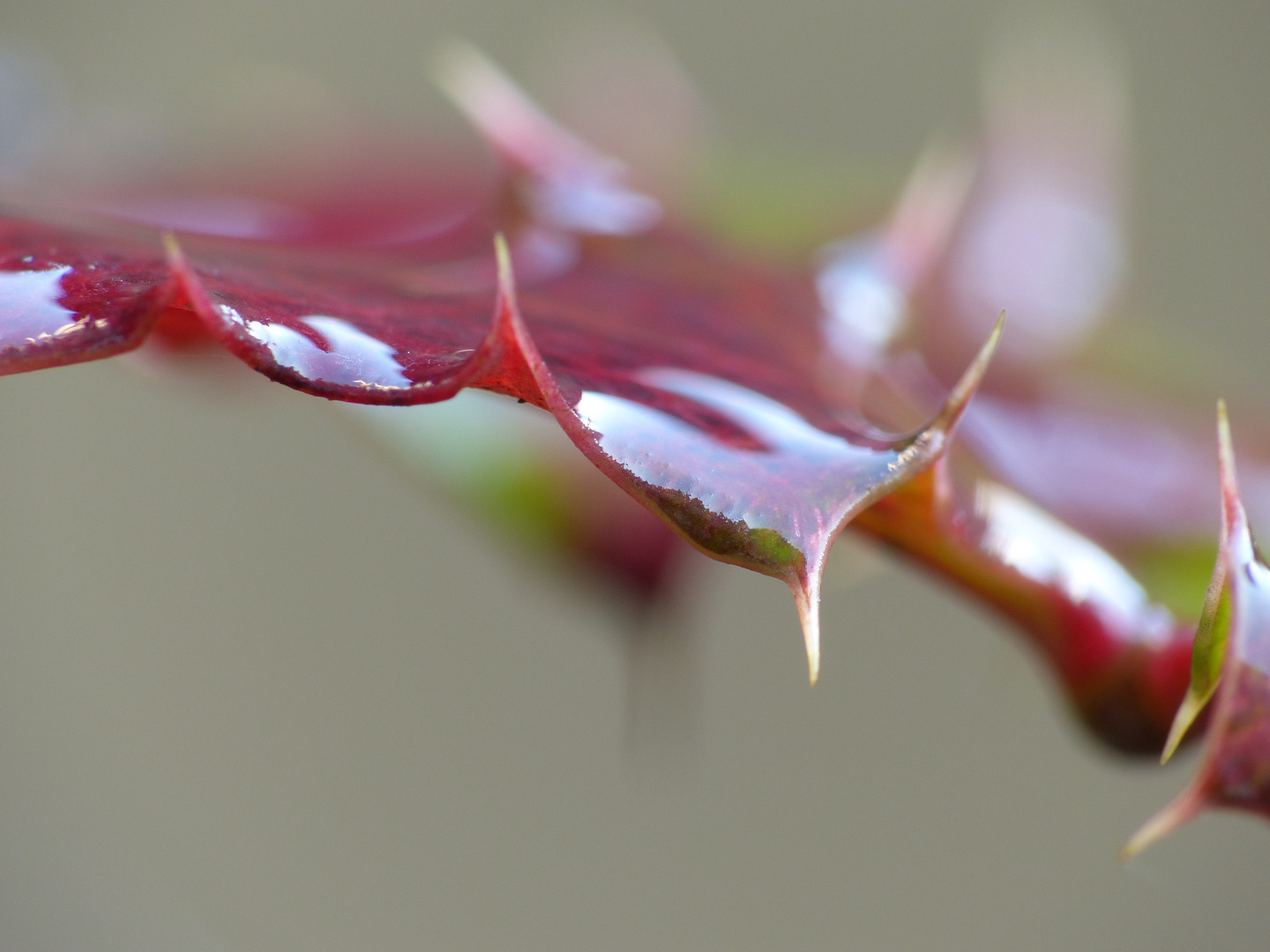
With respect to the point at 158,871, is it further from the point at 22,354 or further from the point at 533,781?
the point at 22,354

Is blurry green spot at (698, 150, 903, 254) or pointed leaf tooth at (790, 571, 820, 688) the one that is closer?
pointed leaf tooth at (790, 571, 820, 688)

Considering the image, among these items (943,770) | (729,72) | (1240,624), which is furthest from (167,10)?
(1240,624)

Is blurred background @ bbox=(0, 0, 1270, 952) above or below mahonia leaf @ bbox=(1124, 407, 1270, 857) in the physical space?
below

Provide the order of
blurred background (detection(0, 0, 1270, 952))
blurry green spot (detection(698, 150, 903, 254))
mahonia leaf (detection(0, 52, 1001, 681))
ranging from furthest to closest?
blurred background (detection(0, 0, 1270, 952)) → blurry green spot (detection(698, 150, 903, 254)) → mahonia leaf (detection(0, 52, 1001, 681))

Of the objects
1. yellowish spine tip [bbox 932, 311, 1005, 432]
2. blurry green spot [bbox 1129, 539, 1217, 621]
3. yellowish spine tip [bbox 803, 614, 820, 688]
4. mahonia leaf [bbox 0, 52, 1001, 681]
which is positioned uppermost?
yellowish spine tip [bbox 932, 311, 1005, 432]

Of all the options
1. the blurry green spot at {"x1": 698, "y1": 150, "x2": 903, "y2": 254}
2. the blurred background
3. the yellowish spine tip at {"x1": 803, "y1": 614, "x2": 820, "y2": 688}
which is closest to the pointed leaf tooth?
the yellowish spine tip at {"x1": 803, "y1": 614, "x2": 820, "y2": 688}

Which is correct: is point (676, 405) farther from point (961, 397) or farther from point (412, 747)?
point (412, 747)

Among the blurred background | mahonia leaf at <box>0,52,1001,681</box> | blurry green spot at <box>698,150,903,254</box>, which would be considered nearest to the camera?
mahonia leaf at <box>0,52,1001,681</box>

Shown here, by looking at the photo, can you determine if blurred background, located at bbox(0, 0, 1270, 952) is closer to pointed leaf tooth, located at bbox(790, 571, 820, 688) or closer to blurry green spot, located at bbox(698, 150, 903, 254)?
blurry green spot, located at bbox(698, 150, 903, 254)
